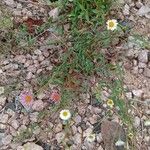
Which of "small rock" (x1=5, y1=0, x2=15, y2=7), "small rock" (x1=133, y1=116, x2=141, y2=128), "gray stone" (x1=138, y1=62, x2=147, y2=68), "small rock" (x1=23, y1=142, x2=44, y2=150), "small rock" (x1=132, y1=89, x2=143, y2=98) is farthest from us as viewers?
"small rock" (x1=5, y1=0, x2=15, y2=7)

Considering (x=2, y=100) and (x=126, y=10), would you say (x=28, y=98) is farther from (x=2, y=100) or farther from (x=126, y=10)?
(x=126, y=10)

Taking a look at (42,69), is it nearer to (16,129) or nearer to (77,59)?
(77,59)

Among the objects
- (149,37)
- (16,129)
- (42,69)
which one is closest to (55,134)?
(16,129)

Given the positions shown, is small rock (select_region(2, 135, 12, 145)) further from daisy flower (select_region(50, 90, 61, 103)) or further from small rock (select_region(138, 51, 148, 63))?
small rock (select_region(138, 51, 148, 63))

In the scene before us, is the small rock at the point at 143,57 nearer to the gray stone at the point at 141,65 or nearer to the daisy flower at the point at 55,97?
the gray stone at the point at 141,65

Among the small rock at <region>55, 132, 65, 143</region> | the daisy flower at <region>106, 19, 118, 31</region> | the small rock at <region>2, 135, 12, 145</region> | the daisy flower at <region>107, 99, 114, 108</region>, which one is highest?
the daisy flower at <region>106, 19, 118, 31</region>

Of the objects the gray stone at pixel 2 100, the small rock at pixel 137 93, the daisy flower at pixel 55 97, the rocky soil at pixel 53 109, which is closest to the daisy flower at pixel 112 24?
the rocky soil at pixel 53 109

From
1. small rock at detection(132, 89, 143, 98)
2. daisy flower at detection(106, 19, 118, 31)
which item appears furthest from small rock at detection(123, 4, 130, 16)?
small rock at detection(132, 89, 143, 98)
